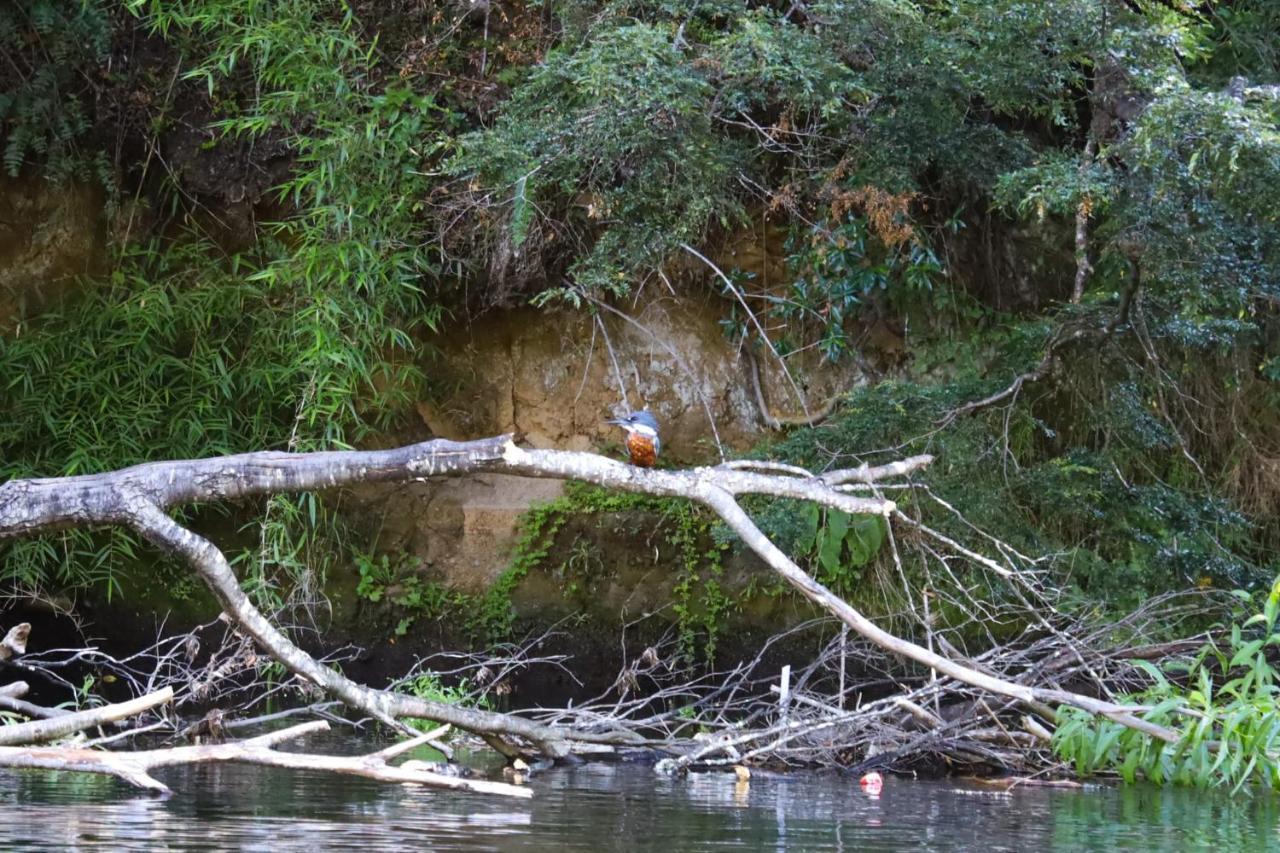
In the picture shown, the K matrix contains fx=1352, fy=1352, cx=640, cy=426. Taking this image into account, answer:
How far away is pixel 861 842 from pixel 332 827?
4.31 feet

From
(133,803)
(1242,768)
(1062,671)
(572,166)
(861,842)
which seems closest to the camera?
(861,842)

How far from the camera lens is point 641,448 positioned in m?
5.30

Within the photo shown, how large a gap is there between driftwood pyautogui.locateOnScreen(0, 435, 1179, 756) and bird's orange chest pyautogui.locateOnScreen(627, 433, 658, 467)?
45.0 inches

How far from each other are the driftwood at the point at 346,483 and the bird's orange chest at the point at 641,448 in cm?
114

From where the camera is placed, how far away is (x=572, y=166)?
608 centimetres

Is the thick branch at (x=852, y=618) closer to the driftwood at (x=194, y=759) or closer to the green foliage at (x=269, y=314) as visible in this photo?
the driftwood at (x=194, y=759)

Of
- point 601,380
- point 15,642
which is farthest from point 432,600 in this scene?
point 15,642

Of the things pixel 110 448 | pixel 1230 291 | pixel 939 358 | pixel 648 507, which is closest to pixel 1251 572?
pixel 1230 291

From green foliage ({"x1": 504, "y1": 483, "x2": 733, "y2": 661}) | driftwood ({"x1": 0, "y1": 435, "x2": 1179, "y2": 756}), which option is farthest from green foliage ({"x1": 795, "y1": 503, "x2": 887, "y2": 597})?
driftwood ({"x1": 0, "y1": 435, "x2": 1179, "y2": 756})

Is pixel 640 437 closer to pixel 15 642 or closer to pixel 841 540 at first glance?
pixel 841 540

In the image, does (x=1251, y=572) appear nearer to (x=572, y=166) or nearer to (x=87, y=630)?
(x=572, y=166)

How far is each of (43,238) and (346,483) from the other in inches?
194

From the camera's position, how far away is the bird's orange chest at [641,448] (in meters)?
5.26

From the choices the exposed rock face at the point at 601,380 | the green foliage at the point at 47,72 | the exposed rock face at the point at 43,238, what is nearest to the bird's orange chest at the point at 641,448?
the exposed rock face at the point at 601,380
